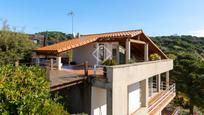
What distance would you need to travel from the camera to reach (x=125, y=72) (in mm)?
13562

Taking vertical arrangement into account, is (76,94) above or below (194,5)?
below

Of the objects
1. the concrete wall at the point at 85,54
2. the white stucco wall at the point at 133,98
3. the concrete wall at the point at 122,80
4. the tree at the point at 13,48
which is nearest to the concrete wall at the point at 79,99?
the concrete wall at the point at 122,80

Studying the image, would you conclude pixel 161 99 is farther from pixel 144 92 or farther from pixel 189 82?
pixel 189 82

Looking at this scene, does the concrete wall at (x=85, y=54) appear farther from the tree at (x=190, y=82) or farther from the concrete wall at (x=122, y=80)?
the tree at (x=190, y=82)

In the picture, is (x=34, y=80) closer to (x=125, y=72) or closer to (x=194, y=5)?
(x=125, y=72)

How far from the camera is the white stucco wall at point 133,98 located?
19080 millimetres

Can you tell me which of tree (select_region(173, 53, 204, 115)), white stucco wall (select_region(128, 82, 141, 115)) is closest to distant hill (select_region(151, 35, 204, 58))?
tree (select_region(173, 53, 204, 115))

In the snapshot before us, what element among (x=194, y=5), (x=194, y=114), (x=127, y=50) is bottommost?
(x=194, y=114)

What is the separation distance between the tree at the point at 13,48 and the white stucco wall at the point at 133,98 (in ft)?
42.5

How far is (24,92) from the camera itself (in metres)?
9.86

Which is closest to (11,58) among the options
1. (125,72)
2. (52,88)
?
(52,88)

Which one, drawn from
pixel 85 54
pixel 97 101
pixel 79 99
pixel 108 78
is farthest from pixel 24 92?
pixel 85 54

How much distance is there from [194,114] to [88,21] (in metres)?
22.9

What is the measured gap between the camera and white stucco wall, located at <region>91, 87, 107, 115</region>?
14727mm
